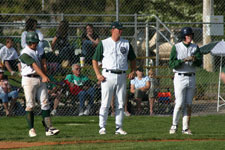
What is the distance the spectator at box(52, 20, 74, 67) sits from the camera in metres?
13.7

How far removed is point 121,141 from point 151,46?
41.3 ft

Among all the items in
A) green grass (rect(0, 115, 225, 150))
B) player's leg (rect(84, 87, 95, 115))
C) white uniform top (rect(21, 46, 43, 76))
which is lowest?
green grass (rect(0, 115, 225, 150))

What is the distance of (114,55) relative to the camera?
9.59 m

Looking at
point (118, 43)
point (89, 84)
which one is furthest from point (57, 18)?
point (118, 43)

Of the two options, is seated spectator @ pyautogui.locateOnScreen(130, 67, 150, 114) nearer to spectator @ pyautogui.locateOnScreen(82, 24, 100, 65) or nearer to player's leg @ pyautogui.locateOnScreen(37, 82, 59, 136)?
spectator @ pyautogui.locateOnScreen(82, 24, 100, 65)

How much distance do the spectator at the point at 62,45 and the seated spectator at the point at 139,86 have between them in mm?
1821

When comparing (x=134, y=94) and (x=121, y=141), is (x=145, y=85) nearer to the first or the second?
(x=134, y=94)

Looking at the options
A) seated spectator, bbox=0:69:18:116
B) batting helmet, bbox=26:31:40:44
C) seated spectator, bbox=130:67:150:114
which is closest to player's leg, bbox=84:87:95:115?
seated spectator, bbox=130:67:150:114

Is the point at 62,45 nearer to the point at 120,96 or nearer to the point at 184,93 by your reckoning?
the point at 120,96

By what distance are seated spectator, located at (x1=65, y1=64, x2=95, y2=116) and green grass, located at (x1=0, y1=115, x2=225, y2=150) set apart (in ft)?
1.53

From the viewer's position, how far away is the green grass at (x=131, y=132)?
327 inches

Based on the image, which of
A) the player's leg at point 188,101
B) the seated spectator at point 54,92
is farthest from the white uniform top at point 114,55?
the seated spectator at point 54,92

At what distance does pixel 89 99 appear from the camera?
13.9 metres

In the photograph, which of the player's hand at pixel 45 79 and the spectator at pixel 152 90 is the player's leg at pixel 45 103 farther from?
the spectator at pixel 152 90
